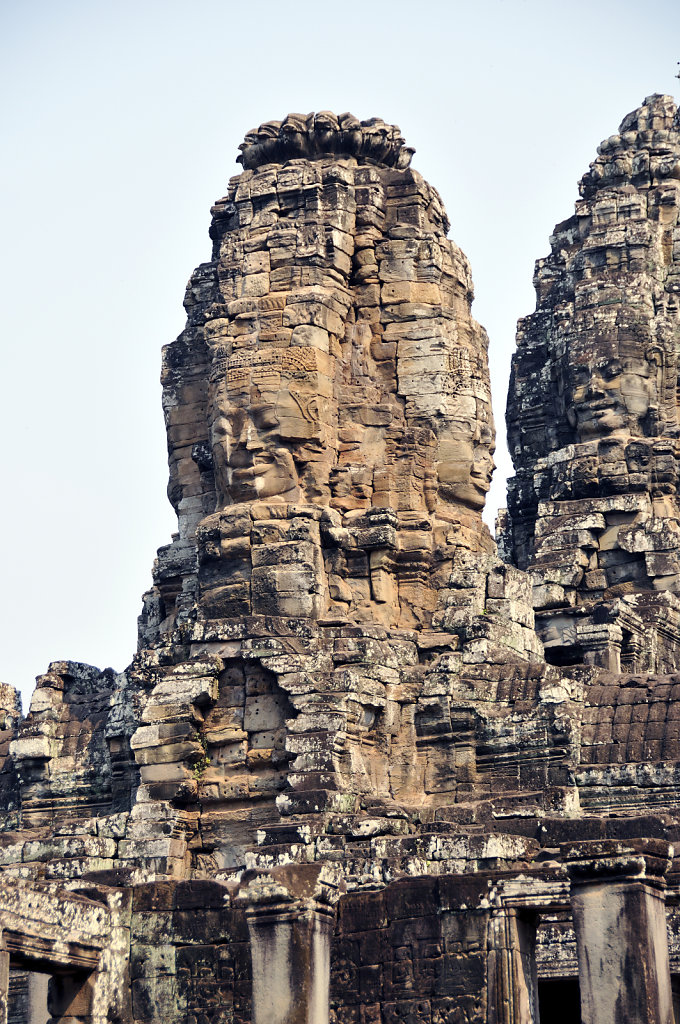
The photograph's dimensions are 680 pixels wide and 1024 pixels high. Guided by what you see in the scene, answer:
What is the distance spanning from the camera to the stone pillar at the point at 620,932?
23.5 metres

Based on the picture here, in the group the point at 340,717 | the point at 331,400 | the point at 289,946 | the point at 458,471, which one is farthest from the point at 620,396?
the point at 289,946

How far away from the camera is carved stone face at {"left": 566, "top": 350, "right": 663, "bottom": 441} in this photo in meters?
43.9

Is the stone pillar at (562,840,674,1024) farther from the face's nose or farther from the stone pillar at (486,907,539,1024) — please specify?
the face's nose

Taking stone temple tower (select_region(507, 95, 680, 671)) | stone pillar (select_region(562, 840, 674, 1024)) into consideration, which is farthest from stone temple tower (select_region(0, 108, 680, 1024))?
stone temple tower (select_region(507, 95, 680, 671))

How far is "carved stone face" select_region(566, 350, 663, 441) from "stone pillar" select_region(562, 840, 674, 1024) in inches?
811

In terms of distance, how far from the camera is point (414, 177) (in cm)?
3600

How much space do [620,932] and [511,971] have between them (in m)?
2.06

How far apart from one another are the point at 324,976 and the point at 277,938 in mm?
674

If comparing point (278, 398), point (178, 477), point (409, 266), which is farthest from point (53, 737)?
point (409, 266)

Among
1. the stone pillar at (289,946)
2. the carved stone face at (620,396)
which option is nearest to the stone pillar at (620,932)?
the stone pillar at (289,946)

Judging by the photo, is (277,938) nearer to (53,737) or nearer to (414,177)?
(53,737)

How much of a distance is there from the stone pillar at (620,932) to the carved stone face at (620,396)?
2061 centimetres

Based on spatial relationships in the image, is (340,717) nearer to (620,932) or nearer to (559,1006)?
(559,1006)

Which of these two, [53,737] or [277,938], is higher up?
[53,737]
